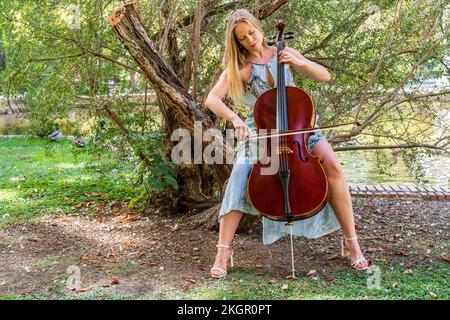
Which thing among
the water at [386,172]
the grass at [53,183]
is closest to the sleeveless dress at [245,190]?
the grass at [53,183]

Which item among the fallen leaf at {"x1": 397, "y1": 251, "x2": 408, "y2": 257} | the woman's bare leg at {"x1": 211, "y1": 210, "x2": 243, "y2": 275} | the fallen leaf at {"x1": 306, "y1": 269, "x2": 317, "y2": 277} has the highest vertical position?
the woman's bare leg at {"x1": 211, "y1": 210, "x2": 243, "y2": 275}

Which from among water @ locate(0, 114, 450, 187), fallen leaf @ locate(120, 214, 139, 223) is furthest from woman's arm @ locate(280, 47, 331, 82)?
water @ locate(0, 114, 450, 187)

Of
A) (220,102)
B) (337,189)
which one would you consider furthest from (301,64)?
(337,189)

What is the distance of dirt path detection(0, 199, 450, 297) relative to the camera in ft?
9.83

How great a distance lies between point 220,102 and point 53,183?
3256 millimetres

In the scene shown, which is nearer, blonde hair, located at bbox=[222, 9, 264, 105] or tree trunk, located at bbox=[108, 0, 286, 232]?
blonde hair, located at bbox=[222, 9, 264, 105]

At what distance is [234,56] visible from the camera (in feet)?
10.2

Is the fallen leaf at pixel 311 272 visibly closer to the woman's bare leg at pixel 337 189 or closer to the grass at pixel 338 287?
the grass at pixel 338 287

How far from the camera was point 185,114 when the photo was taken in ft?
12.2

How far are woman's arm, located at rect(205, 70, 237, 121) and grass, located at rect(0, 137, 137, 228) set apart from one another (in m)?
1.74

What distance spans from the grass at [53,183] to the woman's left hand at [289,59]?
83.6 inches

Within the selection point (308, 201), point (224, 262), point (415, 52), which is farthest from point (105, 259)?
point (415, 52)

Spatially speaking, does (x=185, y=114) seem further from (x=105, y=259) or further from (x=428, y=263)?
(x=428, y=263)

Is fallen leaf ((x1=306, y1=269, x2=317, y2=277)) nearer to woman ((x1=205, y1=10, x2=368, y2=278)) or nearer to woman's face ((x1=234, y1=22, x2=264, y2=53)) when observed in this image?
woman ((x1=205, y1=10, x2=368, y2=278))
